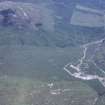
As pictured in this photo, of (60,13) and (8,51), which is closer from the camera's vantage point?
(8,51)

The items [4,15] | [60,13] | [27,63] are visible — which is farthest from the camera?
[60,13]

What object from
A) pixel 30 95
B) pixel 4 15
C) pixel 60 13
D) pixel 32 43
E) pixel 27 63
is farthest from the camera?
pixel 60 13

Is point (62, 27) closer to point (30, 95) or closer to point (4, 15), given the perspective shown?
point (4, 15)

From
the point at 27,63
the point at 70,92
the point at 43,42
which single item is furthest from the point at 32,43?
the point at 70,92

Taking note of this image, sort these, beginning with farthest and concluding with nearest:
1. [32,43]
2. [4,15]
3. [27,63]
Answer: [4,15], [32,43], [27,63]

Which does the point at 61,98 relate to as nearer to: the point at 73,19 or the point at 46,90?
the point at 46,90

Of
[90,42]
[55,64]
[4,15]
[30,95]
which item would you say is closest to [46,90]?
[30,95]

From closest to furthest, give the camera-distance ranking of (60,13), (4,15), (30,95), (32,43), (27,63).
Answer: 1. (30,95)
2. (27,63)
3. (32,43)
4. (4,15)
5. (60,13)

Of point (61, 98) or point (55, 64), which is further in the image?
point (55, 64)

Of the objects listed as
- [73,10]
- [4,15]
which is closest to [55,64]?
[4,15]
